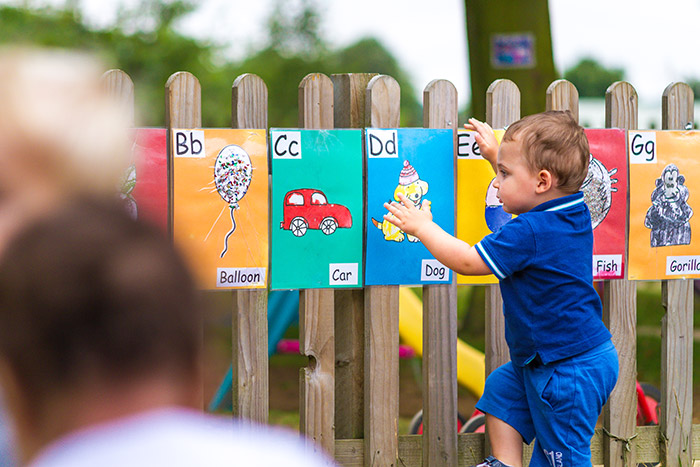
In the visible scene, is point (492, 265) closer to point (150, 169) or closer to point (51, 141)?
point (150, 169)

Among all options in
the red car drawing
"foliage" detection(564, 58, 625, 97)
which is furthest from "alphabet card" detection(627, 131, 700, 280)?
"foliage" detection(564, 58, 625, 97)

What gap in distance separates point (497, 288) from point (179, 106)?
1.48 metres

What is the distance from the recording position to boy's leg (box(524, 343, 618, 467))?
9.21 feet

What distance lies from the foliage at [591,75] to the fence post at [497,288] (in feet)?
169

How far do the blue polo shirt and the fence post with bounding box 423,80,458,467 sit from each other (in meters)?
0.49

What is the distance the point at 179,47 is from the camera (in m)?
24.3

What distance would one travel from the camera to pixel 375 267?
10.6 feet

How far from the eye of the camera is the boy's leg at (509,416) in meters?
3.01

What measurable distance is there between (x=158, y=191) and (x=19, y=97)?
6.77 ft

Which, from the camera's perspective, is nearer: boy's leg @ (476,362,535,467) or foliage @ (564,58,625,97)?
boy's leg @ (476,362,535,467)

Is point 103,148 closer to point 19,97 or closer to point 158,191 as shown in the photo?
point 19,97

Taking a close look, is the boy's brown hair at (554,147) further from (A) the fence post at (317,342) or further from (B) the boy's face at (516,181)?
(A) the fence post at (317,342)

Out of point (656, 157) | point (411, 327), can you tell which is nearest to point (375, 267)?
point (656, 157)

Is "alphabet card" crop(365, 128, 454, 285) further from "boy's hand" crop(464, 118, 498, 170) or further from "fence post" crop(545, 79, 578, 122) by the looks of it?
"fence post" crop(545, 79, 578, 122)
